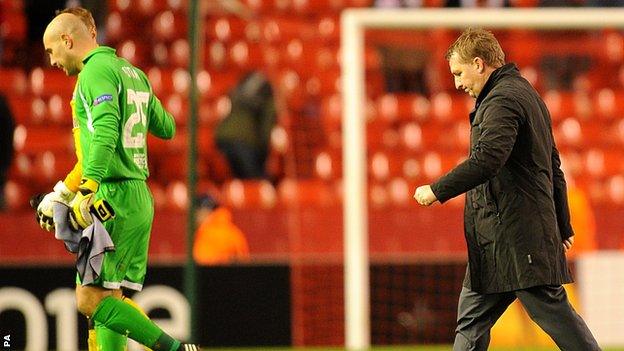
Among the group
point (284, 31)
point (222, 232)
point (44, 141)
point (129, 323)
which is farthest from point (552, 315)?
point (44, 141)

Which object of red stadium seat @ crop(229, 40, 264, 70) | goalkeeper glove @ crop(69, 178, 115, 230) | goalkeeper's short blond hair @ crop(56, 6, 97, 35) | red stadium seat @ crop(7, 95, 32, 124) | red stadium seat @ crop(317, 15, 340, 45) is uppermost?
red stadium seat @ crop(317, 15, 340, 45)

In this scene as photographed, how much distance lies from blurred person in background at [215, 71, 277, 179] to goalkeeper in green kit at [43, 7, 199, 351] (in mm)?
5134

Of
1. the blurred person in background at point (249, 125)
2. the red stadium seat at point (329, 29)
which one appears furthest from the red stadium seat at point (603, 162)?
the blurred person in background at point (249, 125)

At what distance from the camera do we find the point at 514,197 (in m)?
5.01

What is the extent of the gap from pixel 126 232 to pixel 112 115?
21.0 inches

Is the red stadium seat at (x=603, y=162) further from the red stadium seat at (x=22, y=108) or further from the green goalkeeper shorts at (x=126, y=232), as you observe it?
the green goalkeeper shorts at (x=126, y=232)

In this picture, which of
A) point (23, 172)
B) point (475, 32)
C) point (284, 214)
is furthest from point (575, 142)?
point (475, 32)

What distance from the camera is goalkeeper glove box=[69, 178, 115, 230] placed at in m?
5.10

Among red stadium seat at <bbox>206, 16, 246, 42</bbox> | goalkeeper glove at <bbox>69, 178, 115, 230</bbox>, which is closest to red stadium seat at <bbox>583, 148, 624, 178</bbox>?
red stadium seat at <bbox>206, 16, 246, 42</bbox>

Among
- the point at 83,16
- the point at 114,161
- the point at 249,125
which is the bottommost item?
the point at 114,161

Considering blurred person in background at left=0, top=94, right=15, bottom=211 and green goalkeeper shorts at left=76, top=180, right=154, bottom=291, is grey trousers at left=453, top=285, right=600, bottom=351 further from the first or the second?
blurred person in background at left=0, top=94, right=15, bottom=211

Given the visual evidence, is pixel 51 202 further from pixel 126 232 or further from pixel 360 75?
pixel 360 75

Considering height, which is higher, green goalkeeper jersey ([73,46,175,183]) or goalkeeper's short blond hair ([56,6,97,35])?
goalkeeper's short blond hair ([56,6,97,35])

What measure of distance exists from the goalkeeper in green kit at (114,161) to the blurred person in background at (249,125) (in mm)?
5134
